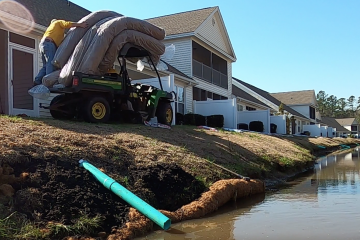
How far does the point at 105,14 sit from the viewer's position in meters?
11.2

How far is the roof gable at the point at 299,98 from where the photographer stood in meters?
59.3

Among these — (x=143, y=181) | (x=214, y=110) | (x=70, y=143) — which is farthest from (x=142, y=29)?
(x=214, y=110)

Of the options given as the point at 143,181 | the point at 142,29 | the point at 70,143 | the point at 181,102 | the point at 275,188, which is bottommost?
the point at 275,188

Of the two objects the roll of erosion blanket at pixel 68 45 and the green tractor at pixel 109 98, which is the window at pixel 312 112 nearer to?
the green tractor at pixel 109 98

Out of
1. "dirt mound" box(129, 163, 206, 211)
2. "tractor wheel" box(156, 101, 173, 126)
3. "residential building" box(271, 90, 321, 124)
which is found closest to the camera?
"dirt mound" box(129, 163, 206, 211)

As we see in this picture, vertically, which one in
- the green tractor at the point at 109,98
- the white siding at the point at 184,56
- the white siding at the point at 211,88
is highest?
the white siding at the point at 184,56

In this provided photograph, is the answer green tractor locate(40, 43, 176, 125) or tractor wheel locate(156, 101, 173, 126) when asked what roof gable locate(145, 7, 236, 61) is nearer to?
tractor wheel locate(156, 101, 173, 126)

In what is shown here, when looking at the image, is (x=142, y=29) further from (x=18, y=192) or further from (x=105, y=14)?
(x=18, y=192)

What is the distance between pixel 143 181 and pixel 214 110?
17.2 m

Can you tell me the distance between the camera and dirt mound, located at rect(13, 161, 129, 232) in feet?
15.5

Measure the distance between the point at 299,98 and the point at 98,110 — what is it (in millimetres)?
54248

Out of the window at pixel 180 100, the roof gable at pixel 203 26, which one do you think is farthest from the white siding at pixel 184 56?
the window at pixel 180 100

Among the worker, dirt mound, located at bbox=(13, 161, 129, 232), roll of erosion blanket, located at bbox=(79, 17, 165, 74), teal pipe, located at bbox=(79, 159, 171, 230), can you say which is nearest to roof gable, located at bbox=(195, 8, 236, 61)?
roll of erosion blanket, located at bbox=(79, 17, 165, 74)

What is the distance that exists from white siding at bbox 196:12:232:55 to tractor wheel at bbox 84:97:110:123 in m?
14.1
